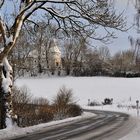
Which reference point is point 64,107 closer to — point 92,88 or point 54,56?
point 92,88

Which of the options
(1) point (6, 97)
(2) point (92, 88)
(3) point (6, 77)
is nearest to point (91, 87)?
(2) point (92, 88)

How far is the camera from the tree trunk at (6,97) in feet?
95.4

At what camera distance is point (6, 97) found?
29.2 meters

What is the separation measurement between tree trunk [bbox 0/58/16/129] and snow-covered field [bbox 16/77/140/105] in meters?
38.8

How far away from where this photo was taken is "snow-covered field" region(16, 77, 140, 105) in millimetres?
72625

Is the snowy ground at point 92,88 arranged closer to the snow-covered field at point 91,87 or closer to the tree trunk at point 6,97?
the snow-covered field at point 91,87

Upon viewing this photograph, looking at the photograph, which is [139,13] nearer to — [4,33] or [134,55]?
[134,55]

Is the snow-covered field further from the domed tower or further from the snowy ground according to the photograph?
the domed tower

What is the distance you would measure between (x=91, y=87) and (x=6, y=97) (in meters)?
48.5

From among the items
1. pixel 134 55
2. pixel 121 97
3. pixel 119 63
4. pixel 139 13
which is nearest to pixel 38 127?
pixel 134 55

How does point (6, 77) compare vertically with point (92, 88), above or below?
above

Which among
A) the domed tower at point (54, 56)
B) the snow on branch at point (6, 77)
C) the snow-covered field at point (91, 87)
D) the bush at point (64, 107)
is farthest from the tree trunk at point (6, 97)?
the domed tower at point (54, 56)

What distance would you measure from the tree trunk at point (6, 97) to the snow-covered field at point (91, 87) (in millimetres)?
38833

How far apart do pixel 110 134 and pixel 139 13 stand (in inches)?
427
